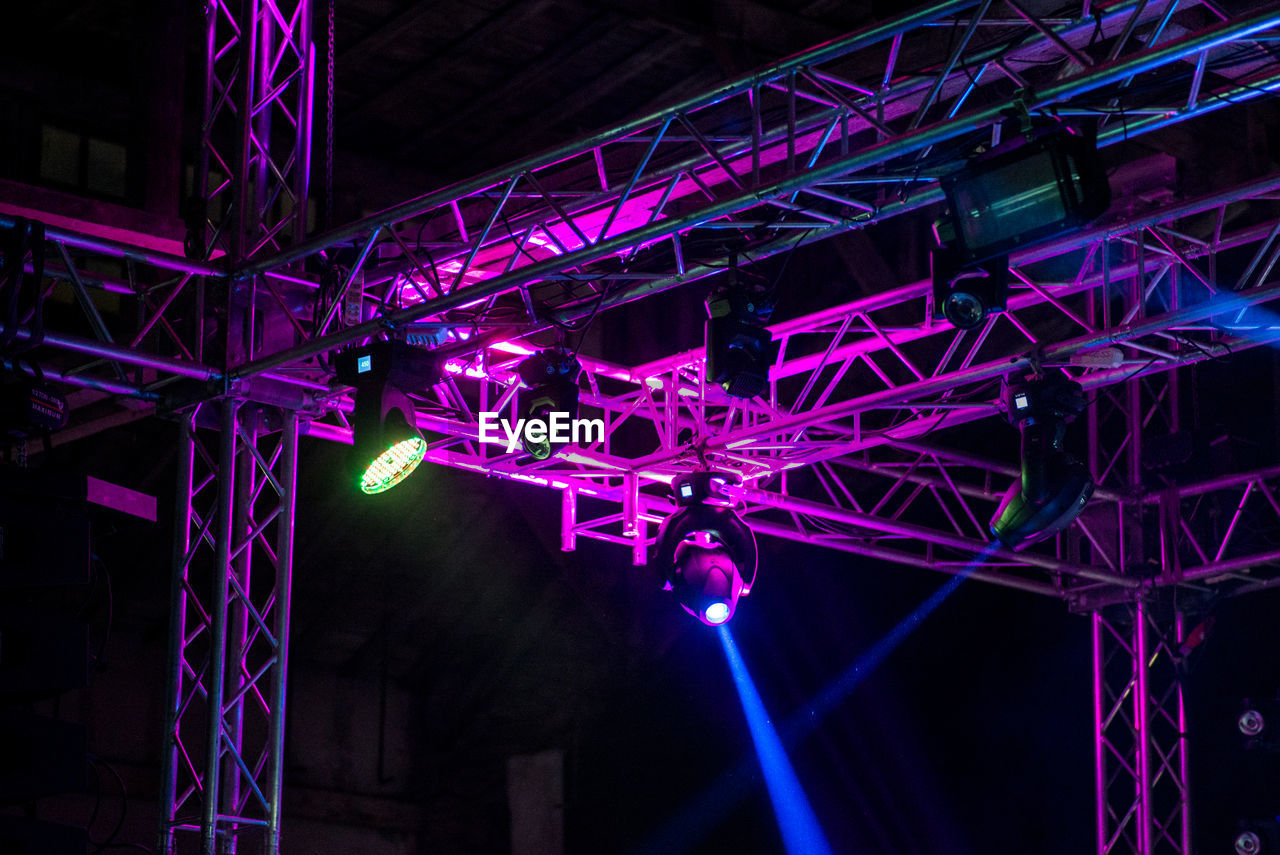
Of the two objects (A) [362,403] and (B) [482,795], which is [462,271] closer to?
(A) [362,403]

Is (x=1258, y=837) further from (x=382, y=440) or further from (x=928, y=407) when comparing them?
(x=382, y=440)

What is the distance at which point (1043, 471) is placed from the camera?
6.90m

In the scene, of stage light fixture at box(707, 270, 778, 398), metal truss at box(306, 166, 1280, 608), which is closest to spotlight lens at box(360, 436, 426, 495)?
metal truss at box(306, 166, 1280, 608)

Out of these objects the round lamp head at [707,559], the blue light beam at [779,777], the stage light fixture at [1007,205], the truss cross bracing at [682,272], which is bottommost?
the blue light beam at [779,777]

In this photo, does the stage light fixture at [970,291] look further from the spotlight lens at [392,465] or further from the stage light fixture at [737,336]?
the spotlight lens at [392,465]

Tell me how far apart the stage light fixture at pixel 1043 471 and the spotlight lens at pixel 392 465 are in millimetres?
2551

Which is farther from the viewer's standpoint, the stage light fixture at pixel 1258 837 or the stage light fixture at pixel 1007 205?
the stage light fixture at pixel 1258 837

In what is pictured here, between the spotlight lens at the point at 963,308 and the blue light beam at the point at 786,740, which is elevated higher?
the spotlight lens at the point at 963,308

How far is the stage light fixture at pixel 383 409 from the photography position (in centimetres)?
637

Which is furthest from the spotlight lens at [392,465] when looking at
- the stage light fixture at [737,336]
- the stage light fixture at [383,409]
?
the stage light fixture at [737,336]

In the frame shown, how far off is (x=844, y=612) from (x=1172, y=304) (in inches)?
215

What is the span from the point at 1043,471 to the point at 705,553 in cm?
178

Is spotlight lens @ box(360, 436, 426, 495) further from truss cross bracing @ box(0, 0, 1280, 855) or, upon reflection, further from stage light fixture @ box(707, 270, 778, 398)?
stage light fixture @ box(707, 270, 778, 398)

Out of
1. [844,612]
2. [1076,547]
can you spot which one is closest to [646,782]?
[844,612]
